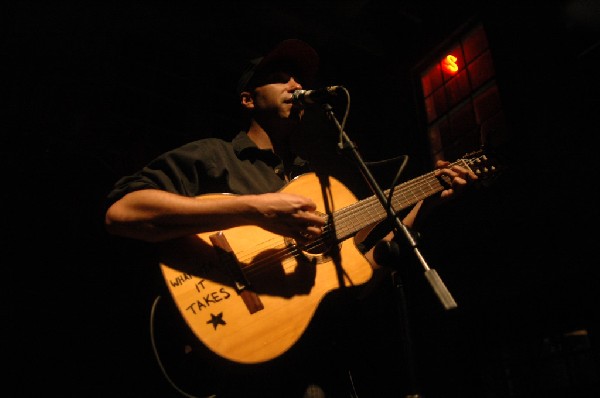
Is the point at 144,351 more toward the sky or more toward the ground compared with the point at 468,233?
more toward the ground

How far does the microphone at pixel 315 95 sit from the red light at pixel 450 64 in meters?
2.97

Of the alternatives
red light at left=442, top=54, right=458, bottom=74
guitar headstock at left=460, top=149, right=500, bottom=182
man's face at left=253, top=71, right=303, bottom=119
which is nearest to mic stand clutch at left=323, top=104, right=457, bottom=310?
man's face at left=253, top=71, right=303, bottom=119

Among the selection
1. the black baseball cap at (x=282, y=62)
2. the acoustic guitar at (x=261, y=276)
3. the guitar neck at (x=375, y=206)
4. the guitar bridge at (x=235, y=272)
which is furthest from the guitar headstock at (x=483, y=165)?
the guitar bridge at (x=235, y=272)

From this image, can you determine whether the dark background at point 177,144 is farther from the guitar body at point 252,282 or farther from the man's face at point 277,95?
the man's face at point 277,95

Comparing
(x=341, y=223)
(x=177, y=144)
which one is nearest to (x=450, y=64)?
(x=177, y=144)

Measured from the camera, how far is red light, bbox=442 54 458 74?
14.8 feet

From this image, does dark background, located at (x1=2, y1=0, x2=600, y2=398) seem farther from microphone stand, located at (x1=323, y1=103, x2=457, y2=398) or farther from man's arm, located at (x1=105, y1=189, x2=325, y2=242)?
microphone stand, located at (x1=323, y1=103, x2=457, y2=398)

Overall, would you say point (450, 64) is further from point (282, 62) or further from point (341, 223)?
point (341, 223)

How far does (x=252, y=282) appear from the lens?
186 cm

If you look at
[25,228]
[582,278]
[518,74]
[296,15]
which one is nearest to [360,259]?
[582,278]

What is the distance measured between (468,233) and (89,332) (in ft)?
9.35

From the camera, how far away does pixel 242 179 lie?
229 centimetres

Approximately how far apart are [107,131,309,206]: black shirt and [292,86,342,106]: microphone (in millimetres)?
458

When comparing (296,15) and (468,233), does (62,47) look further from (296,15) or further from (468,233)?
(468,233)
